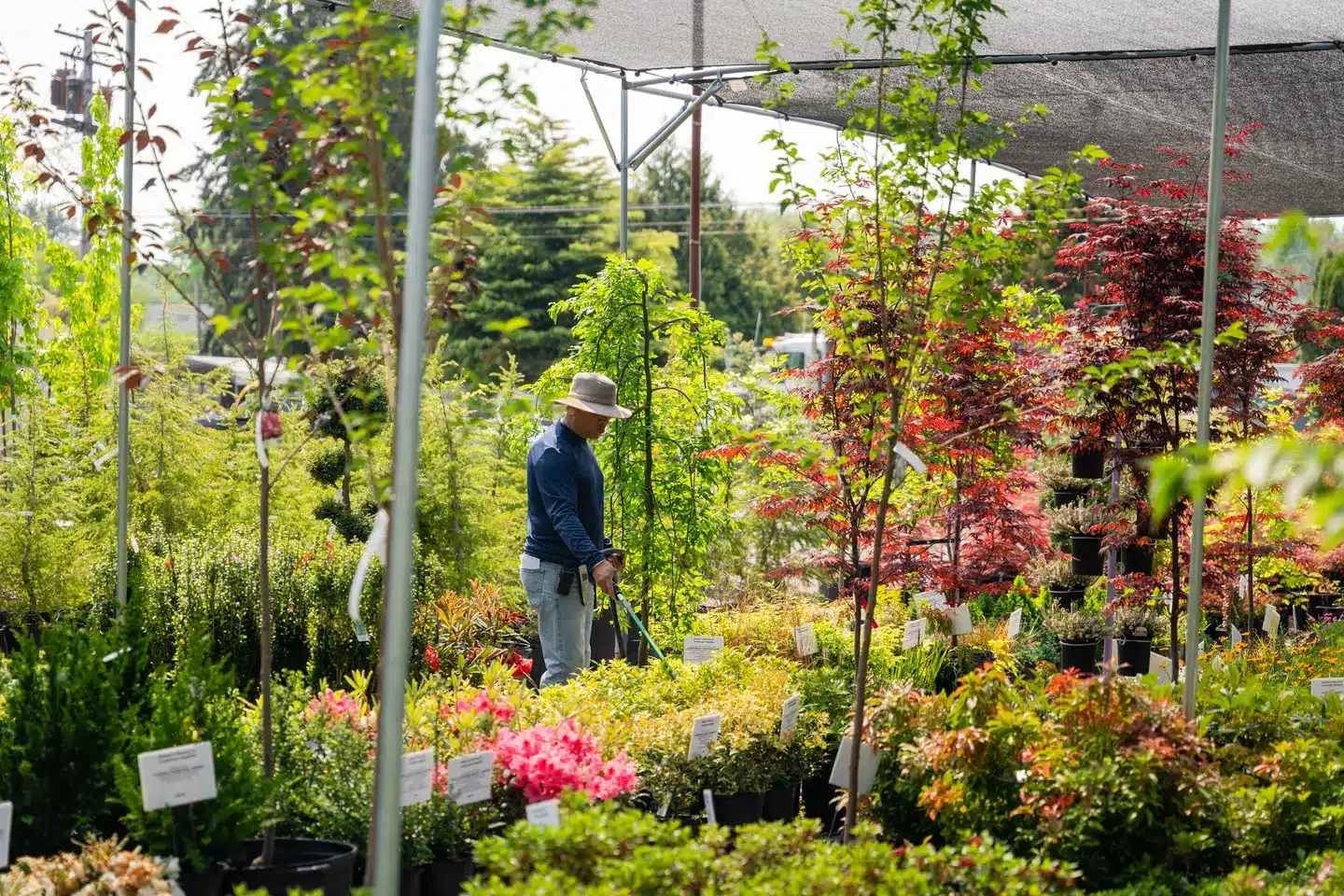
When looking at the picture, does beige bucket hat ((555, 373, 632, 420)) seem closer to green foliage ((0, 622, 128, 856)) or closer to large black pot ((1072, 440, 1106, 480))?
green foliage ((0, 622, 128, 856))

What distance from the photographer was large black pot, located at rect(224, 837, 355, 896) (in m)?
3.08

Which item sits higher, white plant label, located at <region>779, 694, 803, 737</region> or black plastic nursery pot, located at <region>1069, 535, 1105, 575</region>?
black plastic nursery pot, located at <region>1069, 535, 1105, 575</region>

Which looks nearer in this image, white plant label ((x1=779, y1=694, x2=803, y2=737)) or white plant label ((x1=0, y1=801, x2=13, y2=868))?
white plant label ((x1=0, y1=801, x2=13, y2=868))

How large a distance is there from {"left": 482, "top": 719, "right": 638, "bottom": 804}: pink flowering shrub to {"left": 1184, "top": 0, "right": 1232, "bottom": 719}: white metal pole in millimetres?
1742

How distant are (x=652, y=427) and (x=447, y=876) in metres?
3.01

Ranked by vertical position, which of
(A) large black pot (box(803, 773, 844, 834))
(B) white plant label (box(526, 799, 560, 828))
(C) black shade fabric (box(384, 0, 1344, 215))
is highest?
(C) black shade fabric (box(384, 0, 1344, 215))

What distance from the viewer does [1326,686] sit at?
4.45 metres

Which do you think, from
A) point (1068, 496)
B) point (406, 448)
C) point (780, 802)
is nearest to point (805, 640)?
point (780, 802)

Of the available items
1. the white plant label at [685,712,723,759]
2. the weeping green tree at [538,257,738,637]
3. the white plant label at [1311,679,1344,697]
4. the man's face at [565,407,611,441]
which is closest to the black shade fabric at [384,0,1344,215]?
the weeping green tree at [538,257,738,637]

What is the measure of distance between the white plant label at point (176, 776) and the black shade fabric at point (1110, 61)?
11.9ft

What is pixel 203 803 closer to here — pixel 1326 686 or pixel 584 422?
pixel 584 422

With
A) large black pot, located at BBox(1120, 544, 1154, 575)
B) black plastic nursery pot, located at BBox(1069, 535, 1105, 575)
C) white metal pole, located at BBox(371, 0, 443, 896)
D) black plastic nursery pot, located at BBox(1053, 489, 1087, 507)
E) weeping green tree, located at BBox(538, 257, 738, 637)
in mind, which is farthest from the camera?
black plastic nursery pot, located at BBox(1053, 489, 1087, 507)

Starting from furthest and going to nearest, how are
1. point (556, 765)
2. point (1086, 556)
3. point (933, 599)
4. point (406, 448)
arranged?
point (1086, 556) < point (933, 599) < point (556, 765) < point (406, 448)

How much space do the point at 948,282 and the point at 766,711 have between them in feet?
5.36
